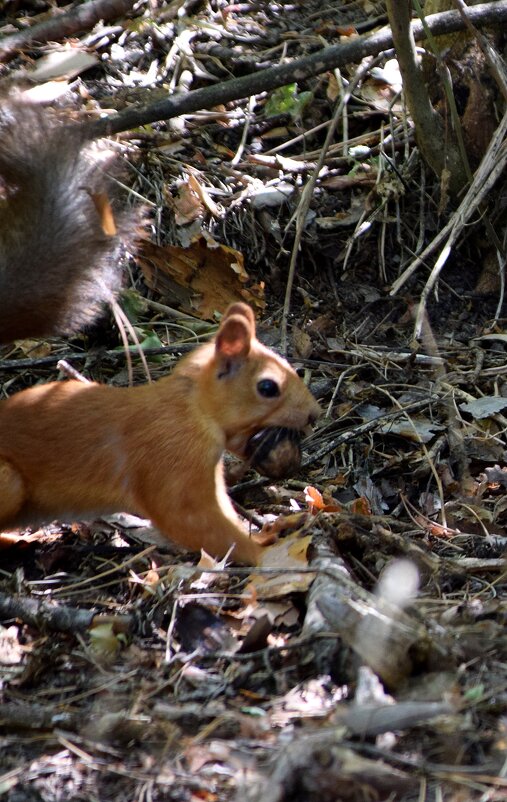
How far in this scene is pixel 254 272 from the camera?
5.30 meters

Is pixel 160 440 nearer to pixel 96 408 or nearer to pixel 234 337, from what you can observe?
pixel 96 408

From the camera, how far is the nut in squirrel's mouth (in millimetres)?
3611

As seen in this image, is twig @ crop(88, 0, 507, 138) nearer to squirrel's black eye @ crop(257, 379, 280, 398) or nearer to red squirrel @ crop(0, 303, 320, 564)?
red squirrel @ crop(0, 303, 320, 564)

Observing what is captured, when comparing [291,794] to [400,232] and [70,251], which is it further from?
[400,232]

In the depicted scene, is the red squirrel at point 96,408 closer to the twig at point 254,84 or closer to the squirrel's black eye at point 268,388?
the squirrel's black eye at point 268,388

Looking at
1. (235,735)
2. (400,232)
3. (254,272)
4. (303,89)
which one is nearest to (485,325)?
(400,232)

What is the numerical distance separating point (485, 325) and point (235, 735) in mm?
3167

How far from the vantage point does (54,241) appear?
3814mm

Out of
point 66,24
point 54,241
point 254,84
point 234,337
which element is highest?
point 66,24

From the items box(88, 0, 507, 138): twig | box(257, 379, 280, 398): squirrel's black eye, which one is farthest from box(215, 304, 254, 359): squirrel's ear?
box(88, 0, 507, 138): twig

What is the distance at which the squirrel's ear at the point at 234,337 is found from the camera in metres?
3.58

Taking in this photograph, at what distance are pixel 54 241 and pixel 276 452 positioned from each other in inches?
45.3

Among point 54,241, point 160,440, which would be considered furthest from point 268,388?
point 54,241

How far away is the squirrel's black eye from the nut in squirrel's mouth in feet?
0.39
